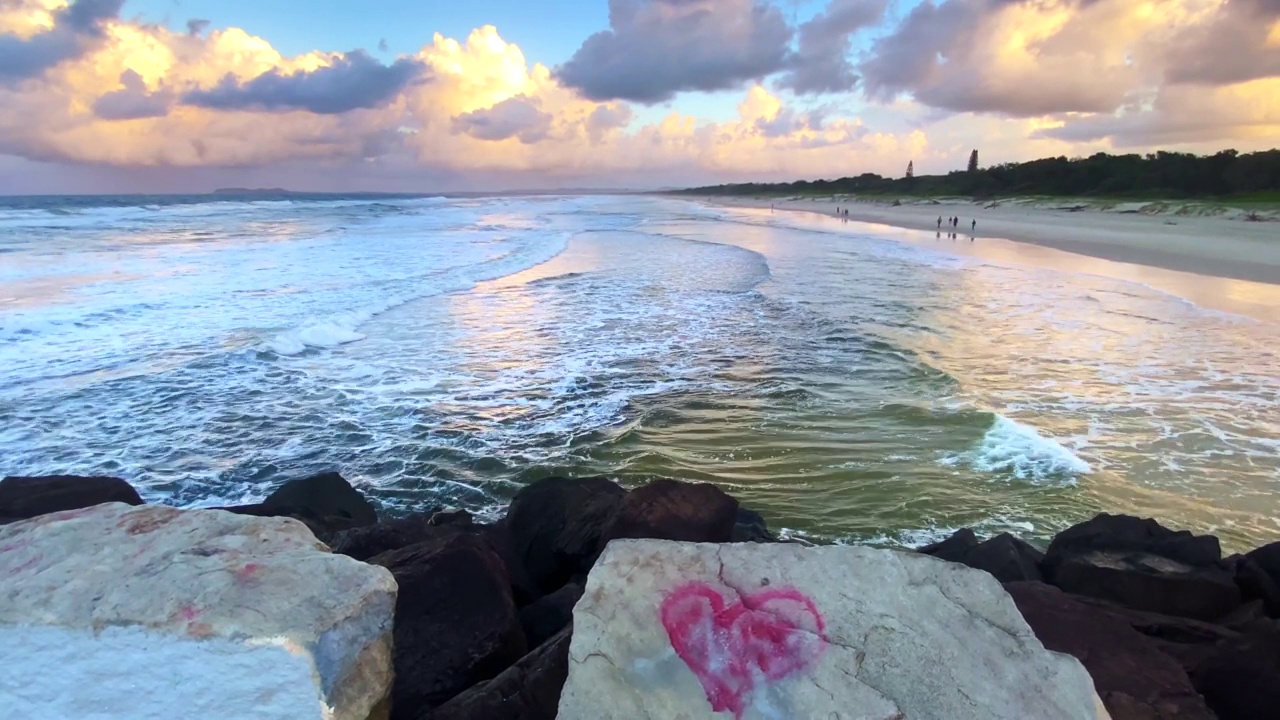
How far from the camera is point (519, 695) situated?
3.10 metres

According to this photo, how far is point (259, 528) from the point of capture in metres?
3.21

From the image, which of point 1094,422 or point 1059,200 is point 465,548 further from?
point 1059,200

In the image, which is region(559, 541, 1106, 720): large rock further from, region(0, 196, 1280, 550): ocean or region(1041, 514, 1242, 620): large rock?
region(0, 196, 1280, 550): ocean

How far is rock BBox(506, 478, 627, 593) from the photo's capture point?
5355mm

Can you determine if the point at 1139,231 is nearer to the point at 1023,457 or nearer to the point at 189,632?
the point at 1023,457

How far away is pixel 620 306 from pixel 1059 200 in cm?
6004

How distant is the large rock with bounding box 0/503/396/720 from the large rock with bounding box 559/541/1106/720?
82cm

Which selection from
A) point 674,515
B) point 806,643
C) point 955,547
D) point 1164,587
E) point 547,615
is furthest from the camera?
point 955,547

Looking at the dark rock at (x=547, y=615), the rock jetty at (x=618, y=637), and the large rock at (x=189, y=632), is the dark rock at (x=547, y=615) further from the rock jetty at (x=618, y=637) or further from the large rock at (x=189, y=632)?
the large rock at (x=189, y=632)

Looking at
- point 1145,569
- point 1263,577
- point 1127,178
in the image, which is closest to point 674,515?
point 1145,569

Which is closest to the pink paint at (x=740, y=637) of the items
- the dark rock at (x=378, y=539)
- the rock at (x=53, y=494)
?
the dark rock at (x=378, y=539)

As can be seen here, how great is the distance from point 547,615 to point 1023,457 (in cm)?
596

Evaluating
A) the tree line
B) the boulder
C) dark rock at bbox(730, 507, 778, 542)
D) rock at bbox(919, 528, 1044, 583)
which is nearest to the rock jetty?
rock at bbox(919, 528, 1044, 583)

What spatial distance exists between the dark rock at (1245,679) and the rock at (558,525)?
3.42m
